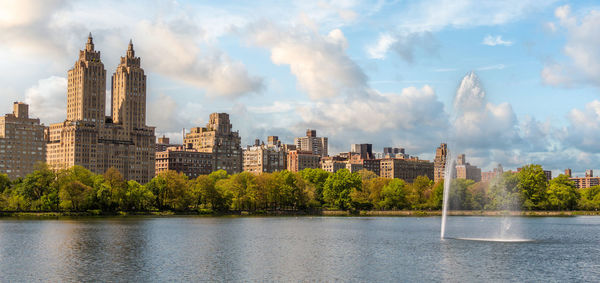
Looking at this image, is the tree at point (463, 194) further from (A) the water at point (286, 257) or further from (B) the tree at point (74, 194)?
(B) the tree at point (74, 194)

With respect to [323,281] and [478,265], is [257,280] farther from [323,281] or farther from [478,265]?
[478,265]

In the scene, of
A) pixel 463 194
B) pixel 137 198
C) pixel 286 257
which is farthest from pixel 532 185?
pixel 286 257

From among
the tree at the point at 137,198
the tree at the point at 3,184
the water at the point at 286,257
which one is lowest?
the water at the point at 286,257

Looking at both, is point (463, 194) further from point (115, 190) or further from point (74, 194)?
point (74, 194)

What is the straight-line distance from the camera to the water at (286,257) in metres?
58.2

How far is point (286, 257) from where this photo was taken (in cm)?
7194

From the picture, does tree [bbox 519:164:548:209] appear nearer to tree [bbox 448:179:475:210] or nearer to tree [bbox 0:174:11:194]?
tree [bbox 448:179:475:210]

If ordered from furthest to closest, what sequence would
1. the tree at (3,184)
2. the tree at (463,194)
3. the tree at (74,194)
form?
the tree at (463,194), the tree at (3,184), the tree at (74,194)

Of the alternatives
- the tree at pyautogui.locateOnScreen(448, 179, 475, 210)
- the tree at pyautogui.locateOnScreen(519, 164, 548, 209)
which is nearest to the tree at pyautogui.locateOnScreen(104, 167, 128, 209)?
the tree at pyautogui.locateOnScreen(448, 179, 475, 210)

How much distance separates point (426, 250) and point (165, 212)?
117m

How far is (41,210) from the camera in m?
166

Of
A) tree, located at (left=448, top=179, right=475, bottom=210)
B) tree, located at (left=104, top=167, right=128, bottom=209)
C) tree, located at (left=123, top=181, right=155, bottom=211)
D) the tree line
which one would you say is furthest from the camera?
tree, located at (left=448, top=179, right=475, bottom=210)

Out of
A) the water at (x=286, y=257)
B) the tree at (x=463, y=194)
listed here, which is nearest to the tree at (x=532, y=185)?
Answer: the tree at (x=463, y=194)

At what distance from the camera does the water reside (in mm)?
58219
